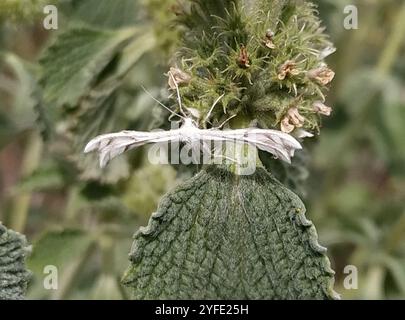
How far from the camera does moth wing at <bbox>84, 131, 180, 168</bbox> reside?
1607 millimetres

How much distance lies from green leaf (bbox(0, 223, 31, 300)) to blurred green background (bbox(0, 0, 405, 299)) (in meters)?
0.48

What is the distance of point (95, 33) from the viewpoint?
2.26 m

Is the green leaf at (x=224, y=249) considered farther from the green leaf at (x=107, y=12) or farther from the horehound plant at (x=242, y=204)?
the green leaf at (x=107, y=12)

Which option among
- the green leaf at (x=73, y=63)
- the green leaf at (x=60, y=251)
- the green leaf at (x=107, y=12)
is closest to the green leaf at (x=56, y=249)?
the green leaf at (x=60, y=251)

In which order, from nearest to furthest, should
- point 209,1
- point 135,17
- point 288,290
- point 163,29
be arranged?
point 288,290 → point 209,1 → point 163,29 → point 135,17

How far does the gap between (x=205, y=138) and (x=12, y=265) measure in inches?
18.4

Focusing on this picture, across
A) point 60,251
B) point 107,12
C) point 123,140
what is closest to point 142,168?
point 60,251

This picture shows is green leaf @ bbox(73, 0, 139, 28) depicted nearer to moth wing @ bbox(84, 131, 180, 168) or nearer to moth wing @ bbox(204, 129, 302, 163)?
moth wing @ bbox(84, 131, 180, 168)

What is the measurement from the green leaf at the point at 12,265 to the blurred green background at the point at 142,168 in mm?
484

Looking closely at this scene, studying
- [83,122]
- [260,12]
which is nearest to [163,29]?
[83,122]

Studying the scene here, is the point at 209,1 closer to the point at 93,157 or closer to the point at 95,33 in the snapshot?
the point at 95,33

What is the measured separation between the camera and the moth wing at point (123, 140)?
1.61 meters
